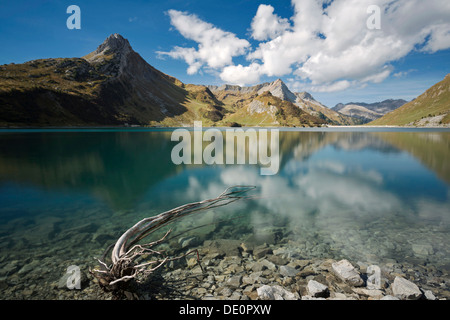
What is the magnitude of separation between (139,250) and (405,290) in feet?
38.4

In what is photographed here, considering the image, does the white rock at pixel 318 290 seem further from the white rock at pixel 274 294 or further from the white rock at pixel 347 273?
the white rock at pixel 347 273

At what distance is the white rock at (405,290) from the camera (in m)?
7.08

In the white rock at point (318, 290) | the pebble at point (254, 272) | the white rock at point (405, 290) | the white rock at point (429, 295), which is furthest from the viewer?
the pebble at point (254, 272)

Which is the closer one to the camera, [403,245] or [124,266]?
[124,266]

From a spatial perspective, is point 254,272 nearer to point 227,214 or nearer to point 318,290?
point 318,290

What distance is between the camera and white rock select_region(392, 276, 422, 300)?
7.08m

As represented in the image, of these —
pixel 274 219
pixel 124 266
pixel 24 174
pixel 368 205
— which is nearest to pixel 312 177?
pixel 368 205

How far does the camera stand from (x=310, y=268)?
362 inches

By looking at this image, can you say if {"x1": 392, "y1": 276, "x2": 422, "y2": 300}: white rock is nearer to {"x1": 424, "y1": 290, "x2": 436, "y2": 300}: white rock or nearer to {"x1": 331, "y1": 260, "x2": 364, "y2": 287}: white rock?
{"x1": 424, "y1": 290, "x2": 436, "y2": 300}: white rock

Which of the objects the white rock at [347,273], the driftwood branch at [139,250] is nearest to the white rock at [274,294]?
the white rock at [347,273]

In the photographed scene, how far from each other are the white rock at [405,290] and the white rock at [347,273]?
107 cm

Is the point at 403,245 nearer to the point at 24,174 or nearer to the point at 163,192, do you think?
the point at 163,192

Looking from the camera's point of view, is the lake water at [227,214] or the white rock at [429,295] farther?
the lake water at [227,214]
